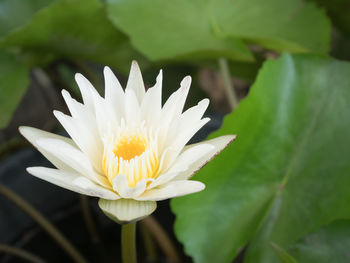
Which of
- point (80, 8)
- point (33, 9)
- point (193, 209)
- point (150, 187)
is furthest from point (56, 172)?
point (33, 9)

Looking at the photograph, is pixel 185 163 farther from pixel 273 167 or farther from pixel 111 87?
pixel 273 167

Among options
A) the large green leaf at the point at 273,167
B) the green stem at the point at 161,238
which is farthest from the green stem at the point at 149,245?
the large green leaf at the point at 273,167

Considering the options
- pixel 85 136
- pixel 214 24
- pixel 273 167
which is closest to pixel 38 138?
pixel 85 136

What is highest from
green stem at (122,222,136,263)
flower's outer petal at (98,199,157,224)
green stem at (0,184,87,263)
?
flower's outer petal at (98,199,157,224)

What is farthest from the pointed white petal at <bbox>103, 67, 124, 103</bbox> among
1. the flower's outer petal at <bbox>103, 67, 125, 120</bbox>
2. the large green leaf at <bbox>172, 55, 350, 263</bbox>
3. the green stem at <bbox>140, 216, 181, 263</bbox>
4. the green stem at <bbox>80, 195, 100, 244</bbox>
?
the green stem at <bbox>80, 195, 100, 244</bbox>

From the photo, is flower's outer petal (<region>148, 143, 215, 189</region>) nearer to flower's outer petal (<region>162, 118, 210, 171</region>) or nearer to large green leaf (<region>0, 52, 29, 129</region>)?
flower's outer petal (<region>162, 118, 210, 171</region>)

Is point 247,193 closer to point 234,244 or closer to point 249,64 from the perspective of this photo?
point 234,244
